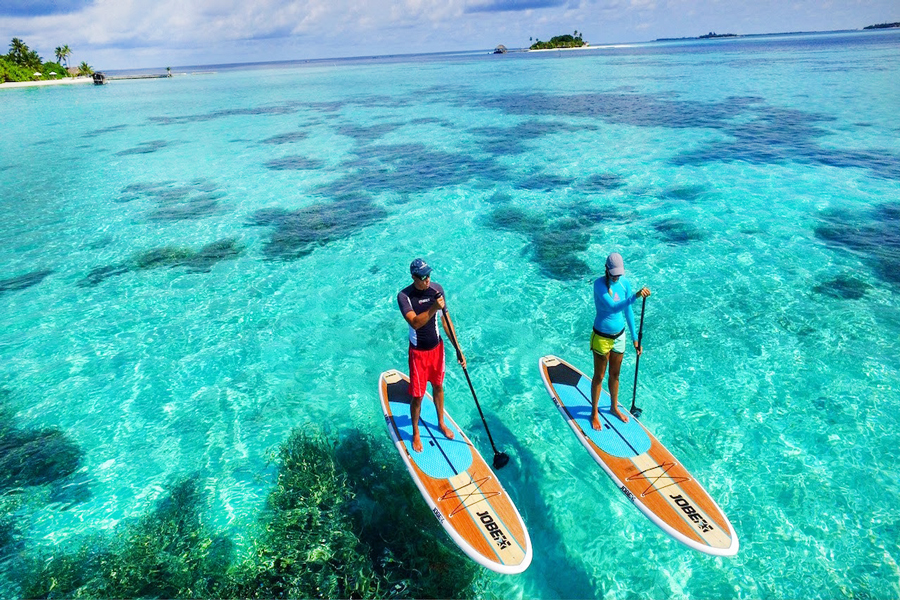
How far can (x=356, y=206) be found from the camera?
2598 centimetres

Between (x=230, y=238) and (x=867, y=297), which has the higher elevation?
(x=230, y=238)

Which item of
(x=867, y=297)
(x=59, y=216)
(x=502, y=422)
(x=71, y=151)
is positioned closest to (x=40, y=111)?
(x=71, y=151)

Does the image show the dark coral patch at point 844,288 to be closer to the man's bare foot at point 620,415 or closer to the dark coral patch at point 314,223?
the man's bare foot at point 620,415

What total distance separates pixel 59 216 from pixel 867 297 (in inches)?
1470

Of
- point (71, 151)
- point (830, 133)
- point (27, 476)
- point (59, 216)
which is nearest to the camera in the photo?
point (27, 476)

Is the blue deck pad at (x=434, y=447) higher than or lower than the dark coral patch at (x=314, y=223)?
lower

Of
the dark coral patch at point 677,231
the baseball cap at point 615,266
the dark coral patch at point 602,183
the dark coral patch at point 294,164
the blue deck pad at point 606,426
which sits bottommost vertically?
the blue deck pad at point 606,426

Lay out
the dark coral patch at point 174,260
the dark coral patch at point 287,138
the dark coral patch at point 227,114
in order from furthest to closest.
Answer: the dark coral patch at point 227,114
the dark coral patch at point 287,138
the dark coral patch at point 174,260

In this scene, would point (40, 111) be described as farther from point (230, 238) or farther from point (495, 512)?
point (495, 512)

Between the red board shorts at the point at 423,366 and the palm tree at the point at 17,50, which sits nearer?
the red board shorts at the point at 423,366

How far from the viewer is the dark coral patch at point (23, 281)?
18234mm

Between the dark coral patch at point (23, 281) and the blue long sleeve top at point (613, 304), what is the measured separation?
71.5ft

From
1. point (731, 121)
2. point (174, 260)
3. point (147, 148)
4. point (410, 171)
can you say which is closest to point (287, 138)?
point (147, 148)

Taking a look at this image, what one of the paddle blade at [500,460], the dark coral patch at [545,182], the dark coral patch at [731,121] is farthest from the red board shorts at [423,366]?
the dark coral patch at [731,121]
